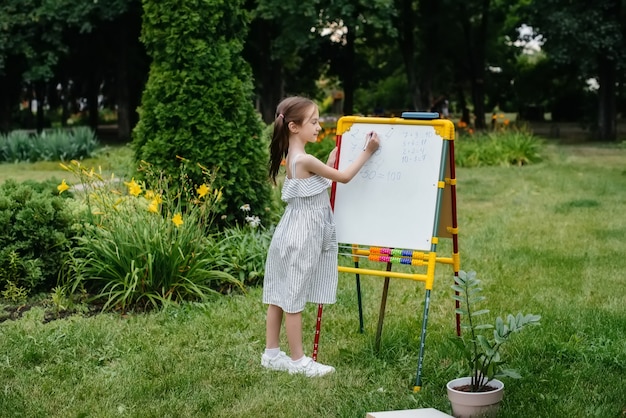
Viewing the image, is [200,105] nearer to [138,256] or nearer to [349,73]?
[138,256]

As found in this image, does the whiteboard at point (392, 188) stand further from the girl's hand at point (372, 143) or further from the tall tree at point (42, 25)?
the tall tree at point (42, 25)

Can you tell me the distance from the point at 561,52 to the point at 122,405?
2225cm

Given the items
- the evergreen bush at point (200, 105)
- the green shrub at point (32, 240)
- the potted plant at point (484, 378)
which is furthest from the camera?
the evergreen bush at point (200, 105)

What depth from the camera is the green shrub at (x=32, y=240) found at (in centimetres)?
680

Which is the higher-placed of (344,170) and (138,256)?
(344,170)

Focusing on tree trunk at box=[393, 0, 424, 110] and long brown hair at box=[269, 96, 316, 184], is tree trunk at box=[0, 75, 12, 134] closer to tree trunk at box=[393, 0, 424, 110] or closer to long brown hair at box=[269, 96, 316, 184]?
tree trunk at box=[393, 0, 424, 110]

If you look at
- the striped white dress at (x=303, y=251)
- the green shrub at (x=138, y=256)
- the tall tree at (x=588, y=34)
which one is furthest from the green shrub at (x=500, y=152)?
the striped white dress at (x=303, y=251)

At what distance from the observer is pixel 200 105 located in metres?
8.04

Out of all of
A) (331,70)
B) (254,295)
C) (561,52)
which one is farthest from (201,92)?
(331,70)

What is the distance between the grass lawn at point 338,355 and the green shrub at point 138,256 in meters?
0.27

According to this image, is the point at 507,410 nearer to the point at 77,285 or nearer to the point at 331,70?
the point at 77,285

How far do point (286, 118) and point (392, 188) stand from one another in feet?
2.48

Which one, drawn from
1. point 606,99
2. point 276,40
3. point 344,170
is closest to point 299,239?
point 344,170

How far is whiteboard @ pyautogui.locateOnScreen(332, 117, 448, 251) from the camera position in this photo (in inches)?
196
